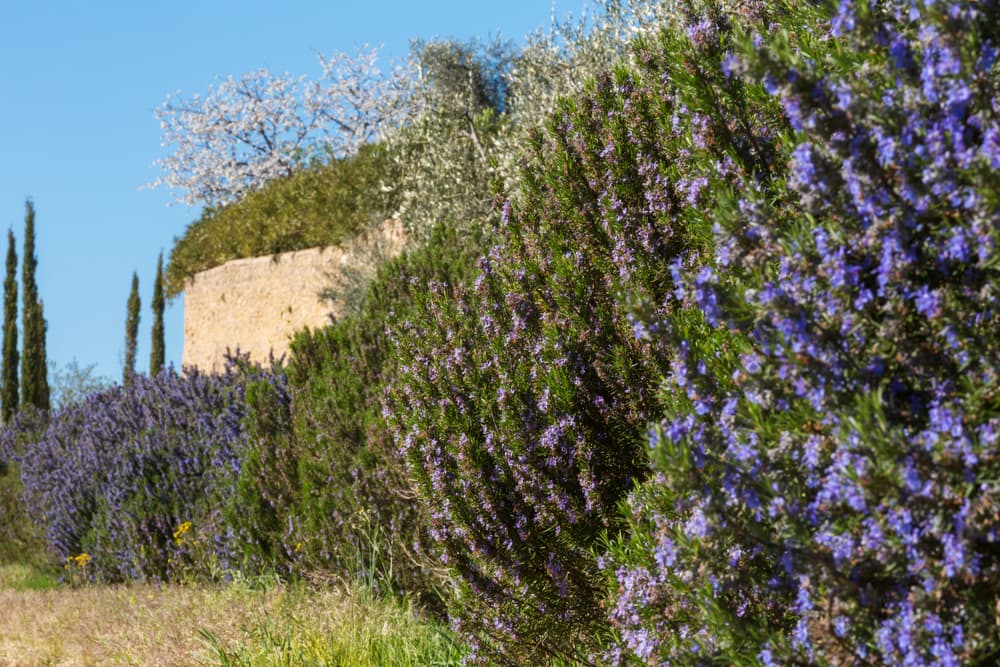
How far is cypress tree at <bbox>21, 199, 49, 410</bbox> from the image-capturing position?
3025 centimetres

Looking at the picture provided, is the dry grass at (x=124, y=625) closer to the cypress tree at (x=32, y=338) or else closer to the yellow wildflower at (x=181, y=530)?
the yellow wildflower at (x=181, y=530)

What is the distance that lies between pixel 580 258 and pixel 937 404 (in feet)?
8.12

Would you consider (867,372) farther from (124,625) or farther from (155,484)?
(155,484)

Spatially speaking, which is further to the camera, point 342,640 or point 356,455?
point 356,455

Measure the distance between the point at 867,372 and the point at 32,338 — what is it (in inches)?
1271

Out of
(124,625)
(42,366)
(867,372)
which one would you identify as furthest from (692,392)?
(42,366)

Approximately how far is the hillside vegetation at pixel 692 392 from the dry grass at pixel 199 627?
0.58 meters

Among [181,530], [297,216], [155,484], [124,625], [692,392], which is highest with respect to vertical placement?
[297,216]

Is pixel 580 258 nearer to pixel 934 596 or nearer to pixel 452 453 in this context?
pixel 452 453

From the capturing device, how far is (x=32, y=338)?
101ft

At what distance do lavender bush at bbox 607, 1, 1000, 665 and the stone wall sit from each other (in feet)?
44.5

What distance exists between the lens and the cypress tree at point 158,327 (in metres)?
32.8

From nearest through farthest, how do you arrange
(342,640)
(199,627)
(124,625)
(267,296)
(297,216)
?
(342,640), (199,627), (124,625), (267,296), (297,216)

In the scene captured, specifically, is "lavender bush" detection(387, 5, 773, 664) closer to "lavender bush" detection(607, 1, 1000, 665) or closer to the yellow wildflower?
"lavender bush" detection(607, 1, 1000, 665)
